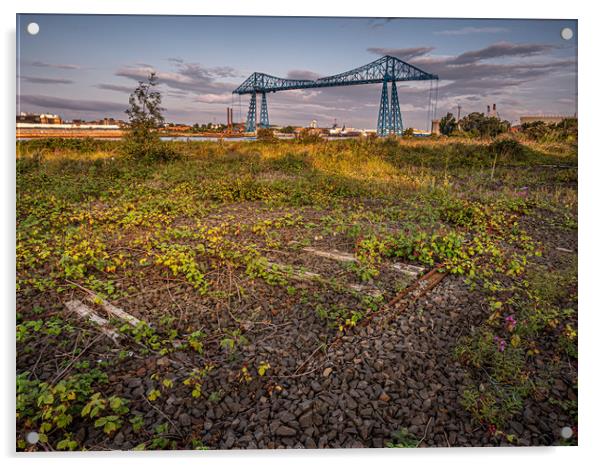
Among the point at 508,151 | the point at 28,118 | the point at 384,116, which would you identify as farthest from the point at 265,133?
the point at 508,151

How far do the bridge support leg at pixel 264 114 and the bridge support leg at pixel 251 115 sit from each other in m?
0.07

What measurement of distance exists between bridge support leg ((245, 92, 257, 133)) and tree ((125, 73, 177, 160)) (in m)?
0.81

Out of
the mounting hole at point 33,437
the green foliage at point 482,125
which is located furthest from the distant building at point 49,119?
the green foliage at point 482,125

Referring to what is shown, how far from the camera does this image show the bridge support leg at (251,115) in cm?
352

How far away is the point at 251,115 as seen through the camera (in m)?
3.73

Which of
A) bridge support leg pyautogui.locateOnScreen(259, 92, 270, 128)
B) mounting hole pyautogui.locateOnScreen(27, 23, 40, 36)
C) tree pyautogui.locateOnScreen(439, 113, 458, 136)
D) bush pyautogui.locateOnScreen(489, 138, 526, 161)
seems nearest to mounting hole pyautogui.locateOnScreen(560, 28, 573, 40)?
tree pyautogui.locateOnScreen(439, 113, 458, 136)

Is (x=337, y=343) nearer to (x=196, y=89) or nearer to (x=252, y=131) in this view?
(x=252, y=131)

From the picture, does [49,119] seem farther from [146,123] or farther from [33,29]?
[146,123]

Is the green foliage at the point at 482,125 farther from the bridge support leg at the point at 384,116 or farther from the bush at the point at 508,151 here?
the bush at the point at 508,151

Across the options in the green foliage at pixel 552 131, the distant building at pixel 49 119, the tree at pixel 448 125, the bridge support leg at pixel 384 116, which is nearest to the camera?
the distant building at pixel 49 119

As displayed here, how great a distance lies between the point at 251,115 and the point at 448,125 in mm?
2035

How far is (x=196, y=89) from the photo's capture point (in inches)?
139

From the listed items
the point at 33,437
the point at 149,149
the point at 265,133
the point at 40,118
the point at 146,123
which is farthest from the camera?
the point at 149,149
